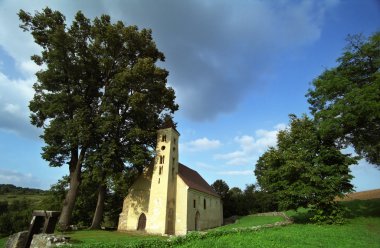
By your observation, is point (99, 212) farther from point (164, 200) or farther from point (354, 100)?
point (354, 100)

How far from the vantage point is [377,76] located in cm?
2231

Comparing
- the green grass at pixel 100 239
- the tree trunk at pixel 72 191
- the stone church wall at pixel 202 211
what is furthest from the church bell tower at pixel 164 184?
the tree trunk at pixel 72 191

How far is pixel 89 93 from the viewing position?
3141 cm

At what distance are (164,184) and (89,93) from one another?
46.1 ft

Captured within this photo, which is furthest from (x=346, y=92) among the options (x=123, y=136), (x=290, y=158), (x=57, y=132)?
(x=57, y=132)

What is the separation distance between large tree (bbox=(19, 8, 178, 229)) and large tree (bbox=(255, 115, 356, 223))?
14.5m

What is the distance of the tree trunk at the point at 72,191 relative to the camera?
27.3m

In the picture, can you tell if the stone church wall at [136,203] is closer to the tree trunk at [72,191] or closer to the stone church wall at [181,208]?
the stone church wall at [181,208]

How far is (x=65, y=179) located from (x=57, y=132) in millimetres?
5662

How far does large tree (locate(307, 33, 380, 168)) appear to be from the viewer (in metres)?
22.1

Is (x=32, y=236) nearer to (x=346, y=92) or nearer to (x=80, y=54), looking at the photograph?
(x=80, y=54)

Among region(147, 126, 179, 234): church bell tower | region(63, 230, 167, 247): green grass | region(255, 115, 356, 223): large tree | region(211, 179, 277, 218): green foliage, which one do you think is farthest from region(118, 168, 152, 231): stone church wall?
region(211, 179, 277, 218): green foliage

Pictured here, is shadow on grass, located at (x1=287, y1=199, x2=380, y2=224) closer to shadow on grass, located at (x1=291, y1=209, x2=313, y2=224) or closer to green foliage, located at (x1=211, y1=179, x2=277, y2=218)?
shadow on grass, located at (x1=291, y1=209, x2=313, y2=224)

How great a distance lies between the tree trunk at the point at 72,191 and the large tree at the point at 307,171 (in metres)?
19.7
